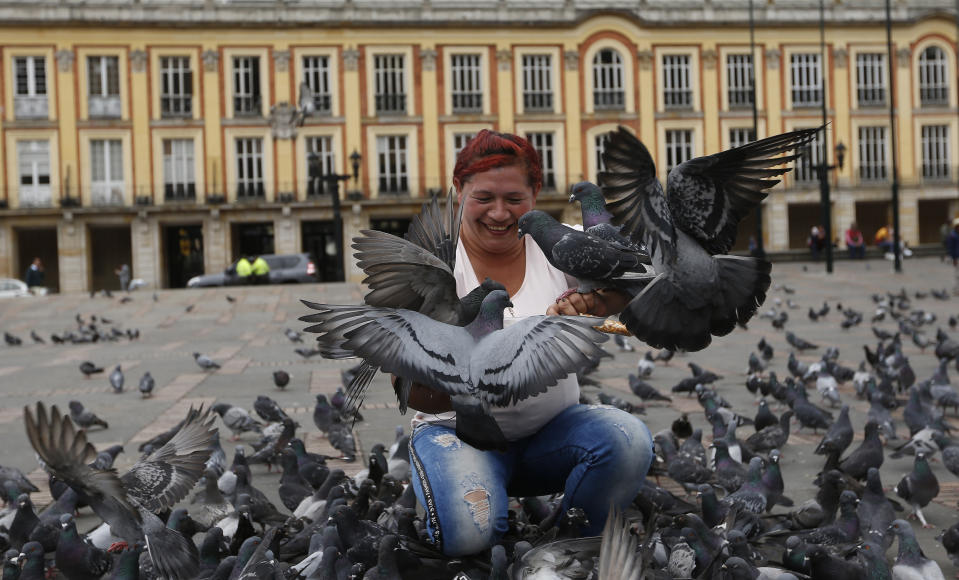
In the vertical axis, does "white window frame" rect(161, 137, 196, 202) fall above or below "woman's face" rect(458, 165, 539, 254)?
above

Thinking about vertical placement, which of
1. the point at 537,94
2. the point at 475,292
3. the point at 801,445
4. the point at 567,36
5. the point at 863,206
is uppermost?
the point at 567,36

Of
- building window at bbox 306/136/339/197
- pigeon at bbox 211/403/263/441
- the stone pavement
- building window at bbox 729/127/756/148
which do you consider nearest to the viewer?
the stone pavement

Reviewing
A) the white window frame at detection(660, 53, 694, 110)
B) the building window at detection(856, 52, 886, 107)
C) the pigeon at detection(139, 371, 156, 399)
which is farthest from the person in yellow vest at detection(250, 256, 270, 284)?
the building window at detection(856, 52, 886, 107)

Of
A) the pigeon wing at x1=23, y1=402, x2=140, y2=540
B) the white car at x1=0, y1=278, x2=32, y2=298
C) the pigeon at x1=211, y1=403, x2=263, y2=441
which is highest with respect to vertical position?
the white car at x1=0, y1=278, x2=32, y2=298

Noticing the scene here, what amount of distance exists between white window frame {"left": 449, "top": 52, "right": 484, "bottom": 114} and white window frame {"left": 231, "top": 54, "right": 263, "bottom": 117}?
24.2 ft

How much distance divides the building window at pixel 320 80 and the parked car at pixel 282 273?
27.2ft

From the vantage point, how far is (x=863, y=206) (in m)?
38.3

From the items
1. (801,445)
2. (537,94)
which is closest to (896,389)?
(801,445)

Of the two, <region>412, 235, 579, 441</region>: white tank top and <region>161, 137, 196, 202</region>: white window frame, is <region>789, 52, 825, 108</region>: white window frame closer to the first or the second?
<region>161, 137, 196, 202</region>: white window frame

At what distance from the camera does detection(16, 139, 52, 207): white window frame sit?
1267 inches

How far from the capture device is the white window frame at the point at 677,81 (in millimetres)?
35438

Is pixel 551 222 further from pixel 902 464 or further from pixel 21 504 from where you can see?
pixel 902 464

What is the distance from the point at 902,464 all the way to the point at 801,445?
2.59 feet

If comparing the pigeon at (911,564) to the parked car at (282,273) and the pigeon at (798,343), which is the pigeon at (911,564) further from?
the parked car at (282,273)
